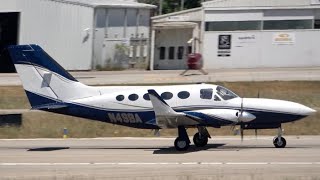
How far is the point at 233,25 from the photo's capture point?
204 ft

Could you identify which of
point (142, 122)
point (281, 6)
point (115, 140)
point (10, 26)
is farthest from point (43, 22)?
point (142, 122)

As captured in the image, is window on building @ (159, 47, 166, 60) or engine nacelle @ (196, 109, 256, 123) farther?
window on building @ (159, 47, 166, 60)

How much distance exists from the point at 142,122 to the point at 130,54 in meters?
42.4

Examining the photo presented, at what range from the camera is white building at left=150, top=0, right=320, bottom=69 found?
60.1 m

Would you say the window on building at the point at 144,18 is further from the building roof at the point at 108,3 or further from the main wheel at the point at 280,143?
the main wheel at the point at 280,143

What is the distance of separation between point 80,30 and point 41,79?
37314 mm

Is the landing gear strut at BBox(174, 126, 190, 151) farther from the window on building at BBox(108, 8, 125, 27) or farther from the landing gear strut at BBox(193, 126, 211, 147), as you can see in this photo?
the window on building at BBox(108, 8, 125, 27)

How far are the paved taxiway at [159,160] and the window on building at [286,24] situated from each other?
1340 inches

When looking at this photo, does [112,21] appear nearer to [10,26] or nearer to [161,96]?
[10,26]

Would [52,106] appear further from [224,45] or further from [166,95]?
[224,45]

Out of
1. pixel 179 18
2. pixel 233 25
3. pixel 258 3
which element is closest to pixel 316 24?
pixel 258 3

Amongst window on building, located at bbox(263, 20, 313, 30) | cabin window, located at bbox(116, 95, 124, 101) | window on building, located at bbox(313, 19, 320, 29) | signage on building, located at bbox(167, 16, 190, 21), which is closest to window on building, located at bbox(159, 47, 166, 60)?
signage on building, located at bbox(167, 16, 190, 21)

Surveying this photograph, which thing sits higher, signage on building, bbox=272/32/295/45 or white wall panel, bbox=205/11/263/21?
white wall panel, bbox=205/11/263/21

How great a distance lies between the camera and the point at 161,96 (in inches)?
965
